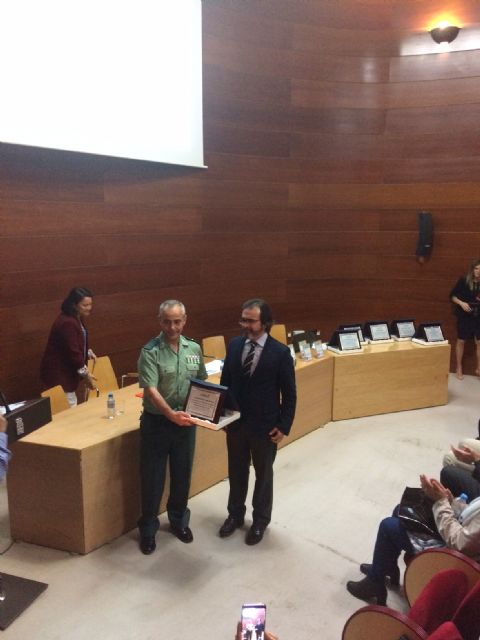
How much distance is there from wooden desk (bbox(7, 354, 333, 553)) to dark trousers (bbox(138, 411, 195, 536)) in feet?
0.53

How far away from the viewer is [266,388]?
284 cm

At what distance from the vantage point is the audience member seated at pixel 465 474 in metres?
2.68

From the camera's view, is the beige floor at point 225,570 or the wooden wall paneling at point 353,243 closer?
the beige floor at point 225,570

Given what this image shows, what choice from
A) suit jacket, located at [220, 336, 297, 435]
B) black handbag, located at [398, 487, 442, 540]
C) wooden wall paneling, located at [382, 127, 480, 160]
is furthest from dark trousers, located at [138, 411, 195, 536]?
wooden wall paneling, located at [382, 127, 480, 160]

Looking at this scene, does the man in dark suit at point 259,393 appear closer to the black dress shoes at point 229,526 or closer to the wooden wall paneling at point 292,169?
the black dress shoes at point 229,526

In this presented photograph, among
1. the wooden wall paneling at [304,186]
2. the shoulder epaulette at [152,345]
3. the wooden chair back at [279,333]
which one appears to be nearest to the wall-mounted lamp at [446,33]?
the wooden wall paneling at [304,186]

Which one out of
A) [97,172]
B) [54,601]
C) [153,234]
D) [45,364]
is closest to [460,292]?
[153,234]

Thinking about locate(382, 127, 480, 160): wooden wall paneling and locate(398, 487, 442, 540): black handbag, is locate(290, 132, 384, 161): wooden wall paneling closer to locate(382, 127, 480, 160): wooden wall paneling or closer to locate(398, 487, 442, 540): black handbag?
locate(382, 127, 480, 160): wooden wall paneling

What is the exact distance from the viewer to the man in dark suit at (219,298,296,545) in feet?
9.27

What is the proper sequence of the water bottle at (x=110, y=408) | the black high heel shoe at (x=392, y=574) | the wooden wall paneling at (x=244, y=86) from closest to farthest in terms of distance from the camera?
the black high heel shoe at (x=392, y=574) < the water bottle at (x=110, y=408) < the wooden wall paneling at (x=244, y=86)

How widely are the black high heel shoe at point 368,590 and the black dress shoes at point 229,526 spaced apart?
2.45ft

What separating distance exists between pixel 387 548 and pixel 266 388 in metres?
0.95

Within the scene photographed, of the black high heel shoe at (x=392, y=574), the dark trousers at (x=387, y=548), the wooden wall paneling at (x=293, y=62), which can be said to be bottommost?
the black high heel shoe at (x=392, y=574)

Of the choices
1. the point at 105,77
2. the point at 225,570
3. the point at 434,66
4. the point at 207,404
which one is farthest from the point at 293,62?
the point at 225,570
